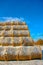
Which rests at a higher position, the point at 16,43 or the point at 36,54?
the point at 16,43

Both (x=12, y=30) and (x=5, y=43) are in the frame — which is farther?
(x=12, y=30)

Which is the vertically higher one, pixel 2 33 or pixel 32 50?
pixel 2 33

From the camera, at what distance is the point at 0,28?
6.47 ft

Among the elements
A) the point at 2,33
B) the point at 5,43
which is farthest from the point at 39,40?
the point at 5,43

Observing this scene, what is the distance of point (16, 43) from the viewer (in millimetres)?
1568

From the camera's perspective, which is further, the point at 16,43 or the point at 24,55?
the point at 16,43

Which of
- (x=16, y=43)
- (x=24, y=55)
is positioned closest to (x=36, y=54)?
(x=24, y=55)

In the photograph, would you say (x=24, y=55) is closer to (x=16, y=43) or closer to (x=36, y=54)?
(x=36, y=54)

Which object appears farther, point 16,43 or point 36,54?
point 16,43

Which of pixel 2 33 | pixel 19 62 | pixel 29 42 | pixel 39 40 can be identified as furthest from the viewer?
pixel 39 40

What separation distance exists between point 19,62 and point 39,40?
1.78 m

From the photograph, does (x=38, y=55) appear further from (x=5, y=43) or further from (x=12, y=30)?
(x=12, y=30)

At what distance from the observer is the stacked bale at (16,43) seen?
50.8 inches

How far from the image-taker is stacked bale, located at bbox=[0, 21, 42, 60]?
4.23ft
